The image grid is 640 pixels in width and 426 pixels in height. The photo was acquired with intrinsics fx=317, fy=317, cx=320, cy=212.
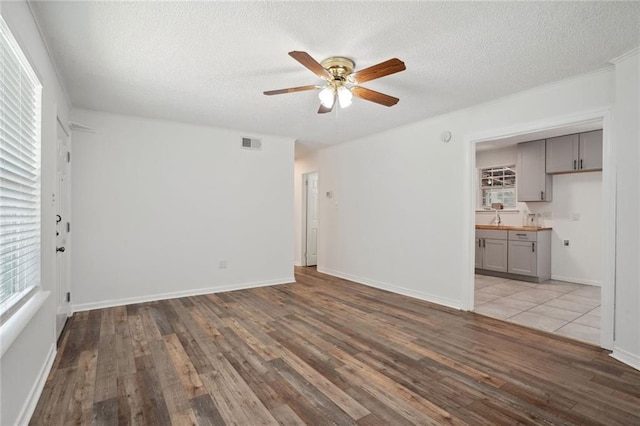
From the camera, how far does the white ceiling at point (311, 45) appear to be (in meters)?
2.03

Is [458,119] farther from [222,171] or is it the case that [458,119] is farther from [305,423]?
[305,423]

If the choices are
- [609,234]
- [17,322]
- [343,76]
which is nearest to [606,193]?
[609,234]

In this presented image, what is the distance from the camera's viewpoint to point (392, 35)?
7.52 ft

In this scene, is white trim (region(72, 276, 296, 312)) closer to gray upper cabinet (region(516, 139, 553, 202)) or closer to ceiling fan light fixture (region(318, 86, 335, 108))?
ceiling fan light fixture (region(318, 86, 335, 108))

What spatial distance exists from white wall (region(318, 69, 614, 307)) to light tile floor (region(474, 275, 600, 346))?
1.87 ft

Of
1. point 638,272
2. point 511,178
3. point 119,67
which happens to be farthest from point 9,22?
point 511,178

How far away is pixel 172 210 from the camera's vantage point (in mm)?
4516

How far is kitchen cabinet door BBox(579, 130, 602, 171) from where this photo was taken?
496cm

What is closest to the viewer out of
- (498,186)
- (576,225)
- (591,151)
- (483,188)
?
(591,151)

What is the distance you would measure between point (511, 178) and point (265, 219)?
4919mm

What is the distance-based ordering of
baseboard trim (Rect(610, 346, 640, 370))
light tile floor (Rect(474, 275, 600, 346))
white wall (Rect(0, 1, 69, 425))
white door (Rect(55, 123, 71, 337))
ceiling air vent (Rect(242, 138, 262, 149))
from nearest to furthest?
white wall (Rect(0, 1, 69, 425))
baseboard trim (Rect(610, 346, 640, 370))
white door (Rect(55, 123, 71, 337))
light tile floor (Rect(474, 275, 600, 346))
ceiling air vent (Rect(242, 138, 262, 149))

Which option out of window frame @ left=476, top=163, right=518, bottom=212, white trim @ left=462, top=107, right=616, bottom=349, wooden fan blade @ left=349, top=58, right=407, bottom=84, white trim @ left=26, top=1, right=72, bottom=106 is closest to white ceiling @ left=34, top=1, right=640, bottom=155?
white trim @ left=26, top=1, right=72, bottom=106

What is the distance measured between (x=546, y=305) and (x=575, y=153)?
108 inches

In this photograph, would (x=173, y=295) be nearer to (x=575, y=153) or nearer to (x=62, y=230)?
(x=62, y=230)
